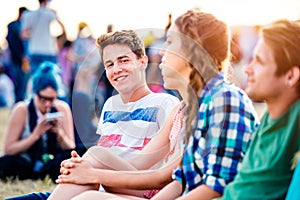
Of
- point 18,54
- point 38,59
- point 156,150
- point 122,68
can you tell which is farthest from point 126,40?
point 18,54

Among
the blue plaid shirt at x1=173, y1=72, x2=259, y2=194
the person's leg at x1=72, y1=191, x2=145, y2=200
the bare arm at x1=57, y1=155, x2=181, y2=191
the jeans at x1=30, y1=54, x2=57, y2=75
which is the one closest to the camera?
the blue plaid shirt at x1=173, y1=72, x2=259, y2=194

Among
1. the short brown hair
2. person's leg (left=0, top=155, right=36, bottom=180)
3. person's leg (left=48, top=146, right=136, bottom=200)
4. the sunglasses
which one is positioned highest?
the short brown hair

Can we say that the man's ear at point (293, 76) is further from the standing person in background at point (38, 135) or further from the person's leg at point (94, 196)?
the standing person in background at point (38, 135)

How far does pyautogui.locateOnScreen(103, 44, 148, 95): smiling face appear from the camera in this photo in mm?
3139

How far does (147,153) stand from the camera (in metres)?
2.99

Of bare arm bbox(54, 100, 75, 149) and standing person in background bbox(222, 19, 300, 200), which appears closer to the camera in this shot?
standing person in background bbox(222, 19, 300, 200)

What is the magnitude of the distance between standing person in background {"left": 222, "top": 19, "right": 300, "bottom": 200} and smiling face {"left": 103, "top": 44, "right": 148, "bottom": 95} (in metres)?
0.86

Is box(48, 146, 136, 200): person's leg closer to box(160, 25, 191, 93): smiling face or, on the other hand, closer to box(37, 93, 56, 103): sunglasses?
box(160, 25, 191, 93): smiling face

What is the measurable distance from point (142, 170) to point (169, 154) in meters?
0.14

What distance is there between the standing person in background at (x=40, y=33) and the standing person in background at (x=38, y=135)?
276 cm

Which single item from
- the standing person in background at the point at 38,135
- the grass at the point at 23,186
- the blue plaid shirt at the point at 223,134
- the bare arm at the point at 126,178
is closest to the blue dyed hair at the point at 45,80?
the standing person in background at the point at 38,135

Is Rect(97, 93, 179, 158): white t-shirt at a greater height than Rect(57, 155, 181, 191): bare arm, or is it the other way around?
Rect(97, 93, 179, 158): white t-shirt

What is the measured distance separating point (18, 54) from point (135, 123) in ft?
21.1

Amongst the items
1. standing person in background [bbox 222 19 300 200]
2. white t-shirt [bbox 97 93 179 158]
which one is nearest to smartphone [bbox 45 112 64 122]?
white t-shirt [bbox 97 93 179 158]
